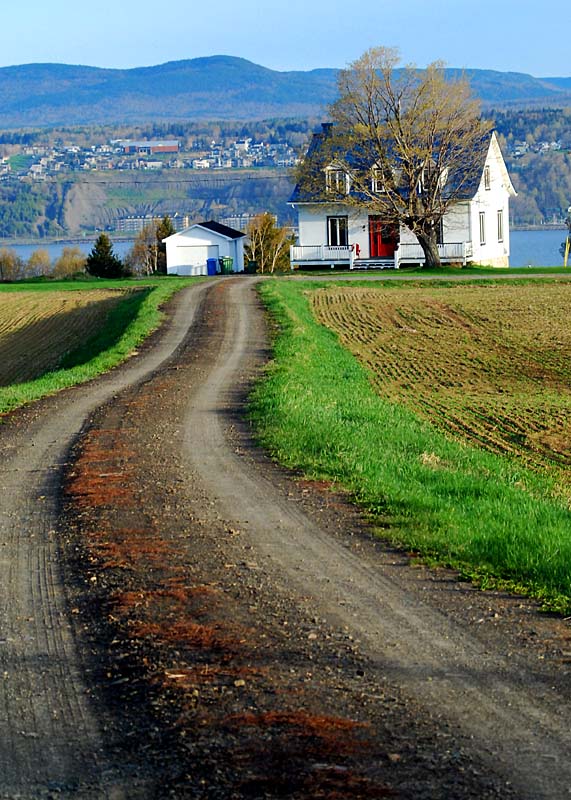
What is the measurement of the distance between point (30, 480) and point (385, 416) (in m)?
6.23

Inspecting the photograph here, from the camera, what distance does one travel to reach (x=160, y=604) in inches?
302

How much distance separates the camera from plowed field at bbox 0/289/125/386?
34.3 meters

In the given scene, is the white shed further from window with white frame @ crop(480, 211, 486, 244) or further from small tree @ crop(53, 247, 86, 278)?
small tree @ crop(53, 247, 86, 278)

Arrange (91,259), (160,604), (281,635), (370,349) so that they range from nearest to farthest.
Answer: (281,635) < (160,604) < (370,349) < (91,259)

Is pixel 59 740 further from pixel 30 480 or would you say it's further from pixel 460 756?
pixel 30 480

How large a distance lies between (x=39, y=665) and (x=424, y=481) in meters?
5.84

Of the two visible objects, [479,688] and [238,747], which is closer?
[238,747]

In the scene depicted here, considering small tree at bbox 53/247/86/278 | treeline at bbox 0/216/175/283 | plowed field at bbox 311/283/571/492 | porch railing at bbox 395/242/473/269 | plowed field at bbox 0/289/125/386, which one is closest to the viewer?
plowed field at bbox 311/283/571/492

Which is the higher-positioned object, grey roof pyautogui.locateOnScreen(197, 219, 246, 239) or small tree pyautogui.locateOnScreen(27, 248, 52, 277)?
grey roof pyautogui.locateOnScreen(197, 219, 246, 239)

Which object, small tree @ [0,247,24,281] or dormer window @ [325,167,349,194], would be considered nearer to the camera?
dormer window @ [325,167,349,194]

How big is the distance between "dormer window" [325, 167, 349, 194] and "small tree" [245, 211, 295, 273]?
26.4m

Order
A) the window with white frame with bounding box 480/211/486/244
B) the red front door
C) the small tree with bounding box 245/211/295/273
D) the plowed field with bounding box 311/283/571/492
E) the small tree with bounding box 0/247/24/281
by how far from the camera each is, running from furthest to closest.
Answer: the small tree with bounding box 0/247/24/281 < the small tree with bounding box 245/211/295/273 < the window with white frame with bounding box 480/211/486/244 < the red front door < the plowed field with bounding box 311/283/571/492

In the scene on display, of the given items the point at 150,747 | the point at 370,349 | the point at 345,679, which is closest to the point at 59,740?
the point at 150,747

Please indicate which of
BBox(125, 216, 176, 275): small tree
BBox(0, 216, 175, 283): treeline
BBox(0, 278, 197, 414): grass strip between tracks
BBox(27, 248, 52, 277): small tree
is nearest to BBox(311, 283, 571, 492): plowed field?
BBox(0, 278, 197, 414): grass strip between tracks
